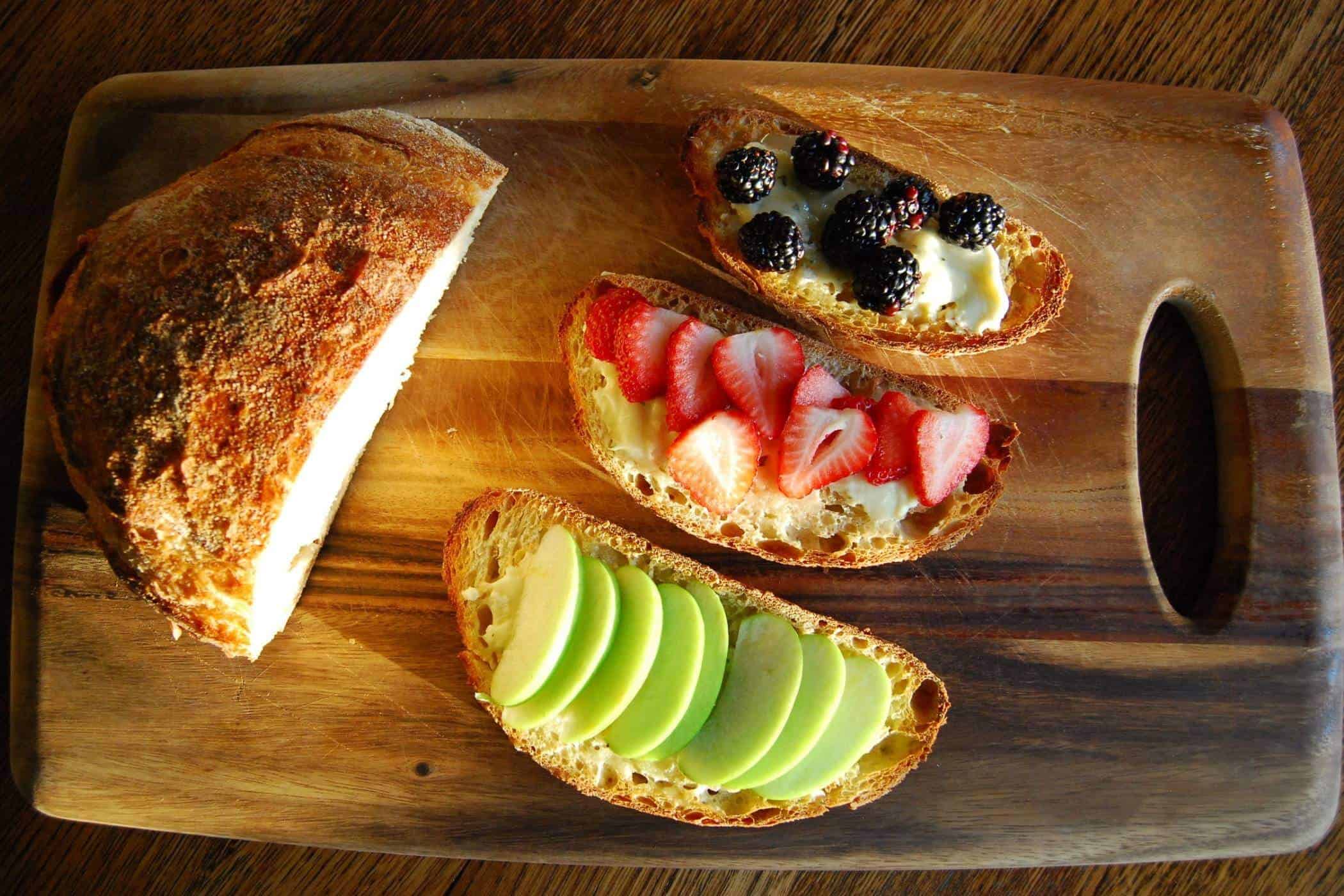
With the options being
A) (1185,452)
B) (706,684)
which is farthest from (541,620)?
(1185,452)

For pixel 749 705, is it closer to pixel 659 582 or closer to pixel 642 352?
pixel 659 582

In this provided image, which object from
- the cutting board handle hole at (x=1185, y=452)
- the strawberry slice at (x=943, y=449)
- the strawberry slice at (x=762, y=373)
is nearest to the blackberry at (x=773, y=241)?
the strawberry slice at (x=762, y=373)

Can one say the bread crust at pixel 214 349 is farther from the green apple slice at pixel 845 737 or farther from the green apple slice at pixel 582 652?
the green apple slice at pixel 845 737

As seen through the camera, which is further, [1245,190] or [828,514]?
[1245,190]

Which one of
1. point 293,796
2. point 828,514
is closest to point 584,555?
point 828,514

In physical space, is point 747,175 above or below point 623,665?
above

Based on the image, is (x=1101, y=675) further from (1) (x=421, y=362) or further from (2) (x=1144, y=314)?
(1) (x=421, y=362)

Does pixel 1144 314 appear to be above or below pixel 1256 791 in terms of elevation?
above
